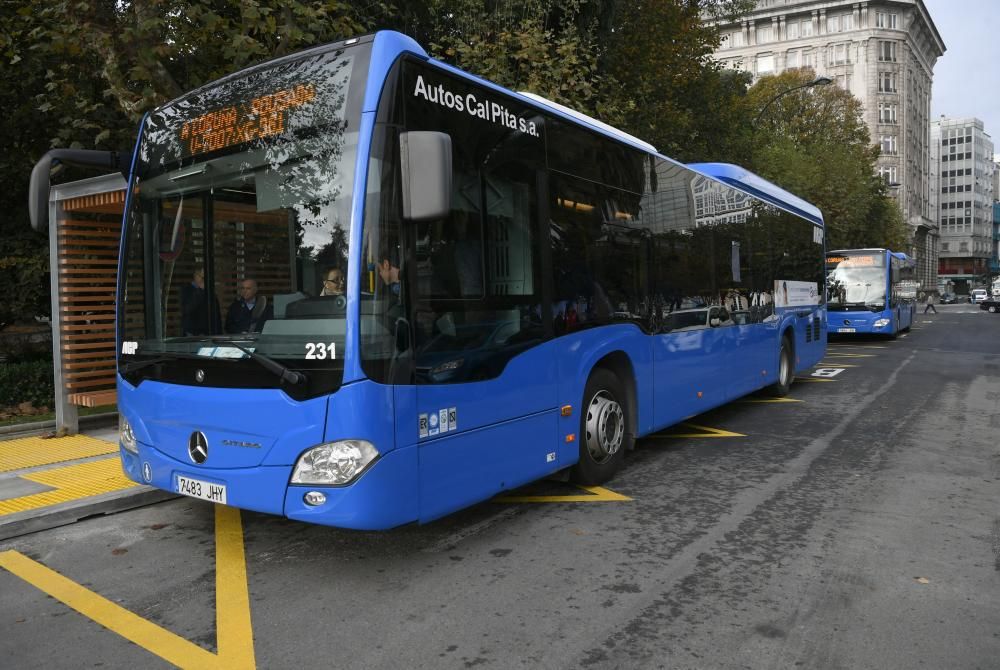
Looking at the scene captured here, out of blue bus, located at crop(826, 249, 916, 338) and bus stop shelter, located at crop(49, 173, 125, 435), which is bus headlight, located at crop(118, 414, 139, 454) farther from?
blue bus, located at crop(826, 249, 916, 338)

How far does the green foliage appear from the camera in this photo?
10195 mm

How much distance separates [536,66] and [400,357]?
29.1 feet

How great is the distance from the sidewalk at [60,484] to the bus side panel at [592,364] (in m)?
3.30

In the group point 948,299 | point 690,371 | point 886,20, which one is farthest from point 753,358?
point 948,299

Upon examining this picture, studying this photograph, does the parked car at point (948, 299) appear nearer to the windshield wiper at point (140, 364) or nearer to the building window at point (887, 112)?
the building window at point (887, 112)

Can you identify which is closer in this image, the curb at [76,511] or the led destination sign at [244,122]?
the led destination sign at [244,122]

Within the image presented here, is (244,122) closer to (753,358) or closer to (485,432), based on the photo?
(485,432)

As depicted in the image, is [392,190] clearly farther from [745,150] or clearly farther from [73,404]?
[745,150]

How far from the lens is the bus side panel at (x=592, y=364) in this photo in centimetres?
559

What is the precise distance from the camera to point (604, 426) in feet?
20.2

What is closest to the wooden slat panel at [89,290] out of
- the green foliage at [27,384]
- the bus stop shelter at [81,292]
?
the bus stop shelter at [81,292]

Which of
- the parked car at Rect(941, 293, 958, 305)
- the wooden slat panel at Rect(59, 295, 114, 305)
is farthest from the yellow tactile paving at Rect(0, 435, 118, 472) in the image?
the parked car at Rect(941, 293, 958, 305)

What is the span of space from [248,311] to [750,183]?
305 inches

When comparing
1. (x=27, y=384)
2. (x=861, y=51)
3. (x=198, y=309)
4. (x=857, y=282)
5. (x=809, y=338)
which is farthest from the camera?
(x=861, y=51)
